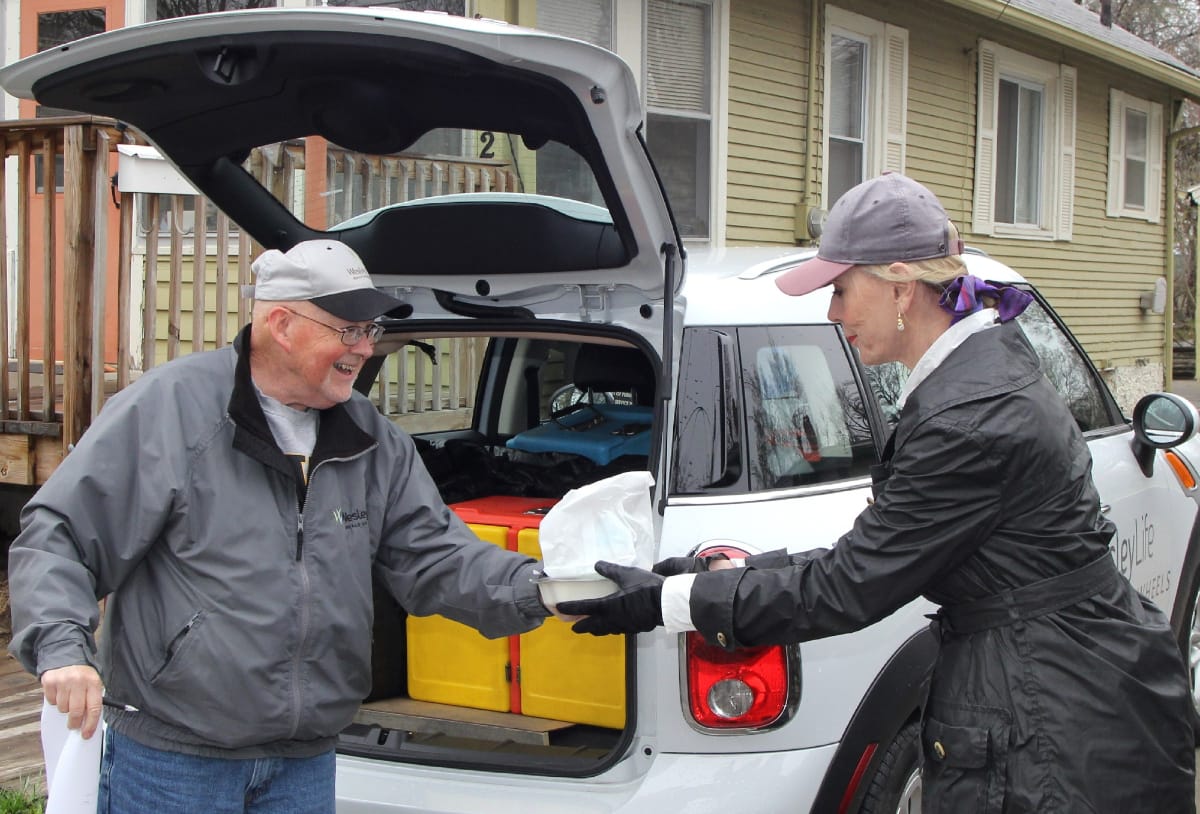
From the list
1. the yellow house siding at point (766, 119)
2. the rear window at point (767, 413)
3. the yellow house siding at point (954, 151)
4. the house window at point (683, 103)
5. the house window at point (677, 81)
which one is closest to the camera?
the rear window at point (767, 413)

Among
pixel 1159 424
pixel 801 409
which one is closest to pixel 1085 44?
pixel 1159 424

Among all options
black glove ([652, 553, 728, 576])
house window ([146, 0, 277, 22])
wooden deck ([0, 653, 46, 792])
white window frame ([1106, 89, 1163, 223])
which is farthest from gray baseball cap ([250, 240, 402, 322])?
white window frame ([1106, 89, 1163, 223])

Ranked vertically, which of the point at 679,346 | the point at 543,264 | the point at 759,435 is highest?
the point at 543,264

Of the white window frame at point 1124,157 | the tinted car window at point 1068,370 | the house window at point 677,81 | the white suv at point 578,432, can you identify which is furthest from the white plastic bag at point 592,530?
the white window frame at point 1124,157

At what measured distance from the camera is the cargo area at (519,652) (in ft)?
10.3

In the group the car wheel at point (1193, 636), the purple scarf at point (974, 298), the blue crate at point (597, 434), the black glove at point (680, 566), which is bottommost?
the car wheel at point (1193, 636)

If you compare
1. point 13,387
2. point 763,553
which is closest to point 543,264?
point 763,553

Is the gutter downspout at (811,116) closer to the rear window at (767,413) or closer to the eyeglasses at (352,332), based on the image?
the rear window at (767,413)

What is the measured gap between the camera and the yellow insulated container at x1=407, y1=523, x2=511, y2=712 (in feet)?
11.0

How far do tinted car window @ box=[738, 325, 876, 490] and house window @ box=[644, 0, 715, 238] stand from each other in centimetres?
718

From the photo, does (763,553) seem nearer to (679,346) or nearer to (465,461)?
(679,346)

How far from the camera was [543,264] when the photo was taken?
3234 mm

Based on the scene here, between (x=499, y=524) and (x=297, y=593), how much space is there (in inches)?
37.4

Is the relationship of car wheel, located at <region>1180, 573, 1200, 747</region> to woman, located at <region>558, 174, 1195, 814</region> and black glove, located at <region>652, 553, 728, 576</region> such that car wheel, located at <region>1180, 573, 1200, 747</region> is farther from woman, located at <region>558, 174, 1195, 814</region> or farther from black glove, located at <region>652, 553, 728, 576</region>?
black glove, located at <region>652, 553, 728, 576</region>
